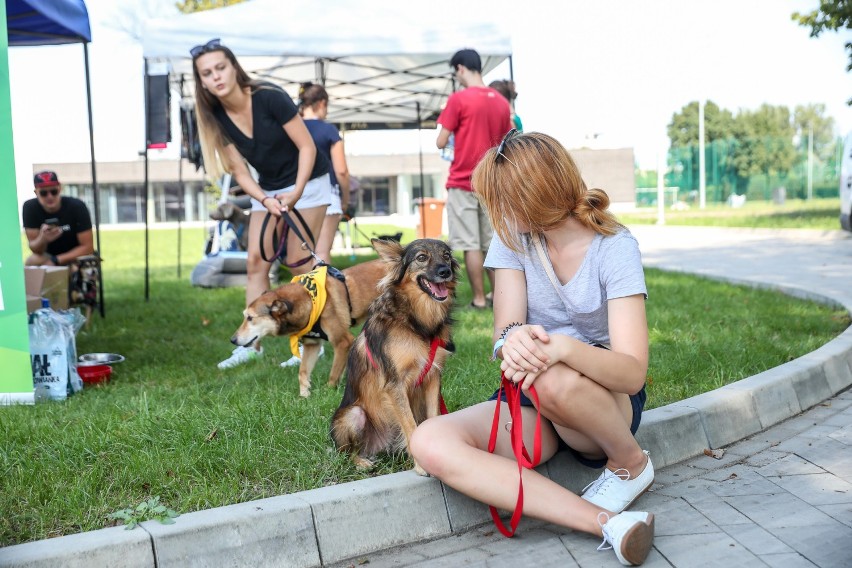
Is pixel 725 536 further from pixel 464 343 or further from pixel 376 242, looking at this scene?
pixel 464 343

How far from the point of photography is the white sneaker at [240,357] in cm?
578

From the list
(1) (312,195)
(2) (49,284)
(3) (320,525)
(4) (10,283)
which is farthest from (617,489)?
(2) (49,284)

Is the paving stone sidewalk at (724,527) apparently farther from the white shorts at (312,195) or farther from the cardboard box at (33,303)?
the cardboard box at (33,303)

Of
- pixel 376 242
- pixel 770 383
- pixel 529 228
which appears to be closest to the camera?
pixel 529 228

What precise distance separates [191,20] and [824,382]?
788cm

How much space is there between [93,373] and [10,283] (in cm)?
107

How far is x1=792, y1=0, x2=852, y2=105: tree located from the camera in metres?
18.4

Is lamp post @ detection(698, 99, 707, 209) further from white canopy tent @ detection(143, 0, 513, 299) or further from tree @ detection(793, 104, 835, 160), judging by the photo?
tree @ detection(793, 104, 835, 160)

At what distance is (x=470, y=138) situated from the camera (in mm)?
7742

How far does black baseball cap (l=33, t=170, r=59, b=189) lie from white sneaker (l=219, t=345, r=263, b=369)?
3.63 m

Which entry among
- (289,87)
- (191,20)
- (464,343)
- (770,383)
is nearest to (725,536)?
(770,383)

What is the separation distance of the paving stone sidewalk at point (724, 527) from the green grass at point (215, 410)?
560 millimetres

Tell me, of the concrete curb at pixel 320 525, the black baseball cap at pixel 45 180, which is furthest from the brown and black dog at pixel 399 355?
the black baseball cap at pixel 45 180

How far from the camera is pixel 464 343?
5965mm
